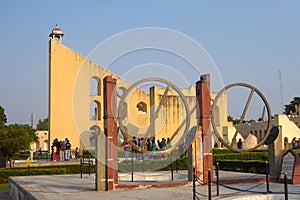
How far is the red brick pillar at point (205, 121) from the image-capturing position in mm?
8141

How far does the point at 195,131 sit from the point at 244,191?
1795 millimetres

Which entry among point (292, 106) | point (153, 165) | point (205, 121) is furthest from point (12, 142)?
point (292, 106)

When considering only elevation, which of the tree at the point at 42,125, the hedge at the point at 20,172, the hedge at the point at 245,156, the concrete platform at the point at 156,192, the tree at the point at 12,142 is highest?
the tree at the point at 42,125

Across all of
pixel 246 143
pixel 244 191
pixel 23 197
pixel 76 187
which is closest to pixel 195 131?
pixel 244 191

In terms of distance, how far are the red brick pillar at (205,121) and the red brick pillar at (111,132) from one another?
1.84 m

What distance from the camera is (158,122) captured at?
24000mm

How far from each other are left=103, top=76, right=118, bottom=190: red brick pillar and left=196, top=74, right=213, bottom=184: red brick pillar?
1.84 meters

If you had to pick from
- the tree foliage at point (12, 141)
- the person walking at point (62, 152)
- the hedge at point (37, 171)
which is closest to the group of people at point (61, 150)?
the person walking at point (62, 152)

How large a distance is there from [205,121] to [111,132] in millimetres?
2072

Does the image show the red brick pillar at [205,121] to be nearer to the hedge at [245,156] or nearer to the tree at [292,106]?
the hedge at [245,156]

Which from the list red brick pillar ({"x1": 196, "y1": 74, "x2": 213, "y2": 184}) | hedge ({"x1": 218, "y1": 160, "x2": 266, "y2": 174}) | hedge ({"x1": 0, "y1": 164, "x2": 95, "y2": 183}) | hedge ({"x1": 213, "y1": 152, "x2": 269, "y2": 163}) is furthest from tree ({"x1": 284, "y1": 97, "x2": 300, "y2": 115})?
red brick pillar ({"x1": 196, "y1": 74, "x2": 213, "y2": 184})

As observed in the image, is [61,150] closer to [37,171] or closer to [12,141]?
[12,141]

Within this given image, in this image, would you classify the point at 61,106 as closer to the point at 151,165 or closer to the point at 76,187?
the point at 151,165

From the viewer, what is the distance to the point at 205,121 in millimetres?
8234
